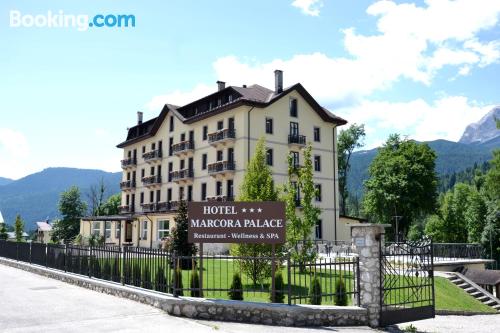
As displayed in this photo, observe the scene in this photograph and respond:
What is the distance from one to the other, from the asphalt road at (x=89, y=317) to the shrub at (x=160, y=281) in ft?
2.15

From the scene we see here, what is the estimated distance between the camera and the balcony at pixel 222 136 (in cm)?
3981

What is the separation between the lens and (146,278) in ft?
45.6

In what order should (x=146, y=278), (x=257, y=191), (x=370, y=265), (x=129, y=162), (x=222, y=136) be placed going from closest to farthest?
1. (x=370, y=265)
2. (x=146, y=278)
3. (x=257, y=191)
4. (x=222, y=136)
5. (x=129, y=162)

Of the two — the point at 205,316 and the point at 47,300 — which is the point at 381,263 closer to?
the point at 205,316

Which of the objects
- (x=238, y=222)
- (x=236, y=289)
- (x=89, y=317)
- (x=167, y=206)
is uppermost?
(x=167, y=206)

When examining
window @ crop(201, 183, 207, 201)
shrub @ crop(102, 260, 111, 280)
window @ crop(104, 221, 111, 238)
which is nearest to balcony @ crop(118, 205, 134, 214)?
window @ crop(104, 221, 111, 238)

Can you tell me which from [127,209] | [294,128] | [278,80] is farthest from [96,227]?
[278,80]

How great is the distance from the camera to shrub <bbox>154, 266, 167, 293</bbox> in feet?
42.9

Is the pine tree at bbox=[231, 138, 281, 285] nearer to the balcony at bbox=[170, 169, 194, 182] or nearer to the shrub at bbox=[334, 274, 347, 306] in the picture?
the shrub at bbox=[334, 274, 347, 306]

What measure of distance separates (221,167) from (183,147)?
7329mm

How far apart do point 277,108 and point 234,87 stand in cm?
428

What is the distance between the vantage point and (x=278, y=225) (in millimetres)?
12516

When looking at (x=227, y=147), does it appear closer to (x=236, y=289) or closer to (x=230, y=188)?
(x=230, y=188)

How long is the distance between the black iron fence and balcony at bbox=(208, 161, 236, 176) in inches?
683
